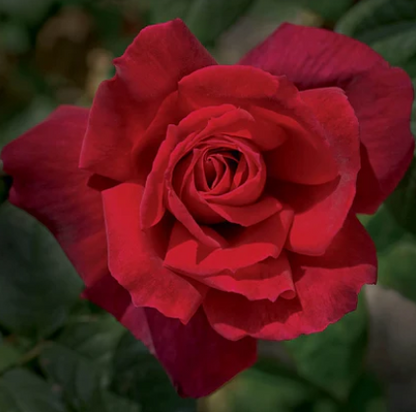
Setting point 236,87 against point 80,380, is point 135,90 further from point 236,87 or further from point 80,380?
point 80,380

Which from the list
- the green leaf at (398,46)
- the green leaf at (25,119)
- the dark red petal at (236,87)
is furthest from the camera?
the green leaf at (25,119)

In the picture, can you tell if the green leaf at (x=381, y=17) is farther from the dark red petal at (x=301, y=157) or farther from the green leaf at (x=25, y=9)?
the green leaf at (x=25, y=9)

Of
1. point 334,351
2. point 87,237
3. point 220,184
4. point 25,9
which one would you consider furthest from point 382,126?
point 25,9

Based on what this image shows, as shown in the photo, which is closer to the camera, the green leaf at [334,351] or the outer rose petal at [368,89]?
the outer rose petal at [368,89]

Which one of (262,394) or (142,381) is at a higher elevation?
(142,381)

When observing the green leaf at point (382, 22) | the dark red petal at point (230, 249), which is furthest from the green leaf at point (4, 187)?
the green leaf at point (382, 22)

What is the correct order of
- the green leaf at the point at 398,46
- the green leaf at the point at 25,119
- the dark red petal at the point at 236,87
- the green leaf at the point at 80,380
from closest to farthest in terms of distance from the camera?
Answer: the dark red petal at the point at 236,87
the green leaf at the point at 398,46
the green leaf at the point at 80,380
the green leaf at the point at 25,119

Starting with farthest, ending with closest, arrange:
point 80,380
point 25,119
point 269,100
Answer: point 25,119, point 80,380, point 269,100

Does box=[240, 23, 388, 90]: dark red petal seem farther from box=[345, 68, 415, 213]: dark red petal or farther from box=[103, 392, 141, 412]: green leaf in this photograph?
box=[103, 392, 141, 412]: green leaf
